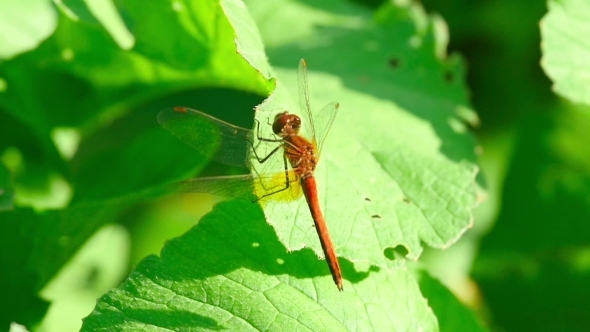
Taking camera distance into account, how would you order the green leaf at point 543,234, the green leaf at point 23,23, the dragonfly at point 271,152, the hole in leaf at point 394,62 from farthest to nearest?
the green leaf at point 543,234, the hole in leaf at point 394,62, the green leaf at point 23,23, the dragonfly at point 271,152

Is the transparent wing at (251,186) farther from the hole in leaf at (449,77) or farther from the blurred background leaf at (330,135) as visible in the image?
the hole in leaf at (449,77)

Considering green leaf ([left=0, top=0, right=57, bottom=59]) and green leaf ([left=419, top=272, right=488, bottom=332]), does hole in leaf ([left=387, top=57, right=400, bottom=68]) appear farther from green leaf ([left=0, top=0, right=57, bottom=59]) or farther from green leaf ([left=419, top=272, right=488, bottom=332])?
green leaf ([left=0, top=0, right=57, bottom=59])

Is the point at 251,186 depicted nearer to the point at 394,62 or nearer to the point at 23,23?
the point at 23,23

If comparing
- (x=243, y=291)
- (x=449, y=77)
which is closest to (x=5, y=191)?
(x=243, y=291)

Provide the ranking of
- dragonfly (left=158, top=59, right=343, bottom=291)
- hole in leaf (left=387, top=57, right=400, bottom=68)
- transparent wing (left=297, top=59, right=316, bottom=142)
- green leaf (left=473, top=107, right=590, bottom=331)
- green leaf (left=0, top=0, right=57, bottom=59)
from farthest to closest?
green leaf (left=473, top=107, right=590, bottom=331), hole in leaf (left=387, top=57, right=400, bottom=68), green leaf (left=0, top=0, right=57, bottom=59), transparent wing (left=297, top=59, right=316, bottom=142), dragonfly (left=158, top=59, right=343, bottom=291)

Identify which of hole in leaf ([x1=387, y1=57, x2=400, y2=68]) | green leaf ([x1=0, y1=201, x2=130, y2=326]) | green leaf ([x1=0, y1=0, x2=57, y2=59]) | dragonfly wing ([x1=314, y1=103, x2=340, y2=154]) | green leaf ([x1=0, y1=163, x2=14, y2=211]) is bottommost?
green leaf ([x1=0, y1=201, x2=130, y2=326])

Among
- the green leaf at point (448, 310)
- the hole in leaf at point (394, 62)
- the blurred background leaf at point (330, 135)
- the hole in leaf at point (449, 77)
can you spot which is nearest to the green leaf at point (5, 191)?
the blurred background leaf at point (330, 135)

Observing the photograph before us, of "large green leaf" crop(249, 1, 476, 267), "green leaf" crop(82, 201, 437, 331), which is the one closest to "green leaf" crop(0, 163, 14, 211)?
"green leaf" crop(82, 201, 437, 331)

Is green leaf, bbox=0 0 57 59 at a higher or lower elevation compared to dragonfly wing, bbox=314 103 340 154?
higher
